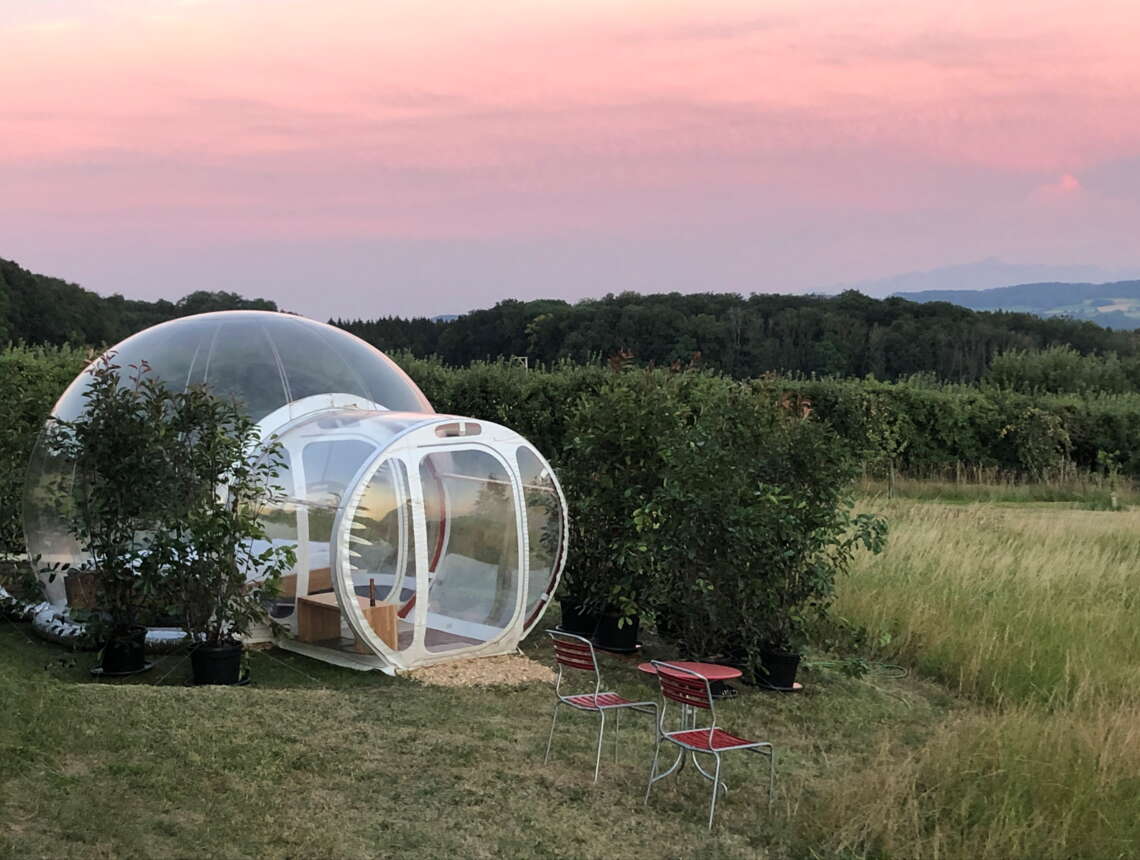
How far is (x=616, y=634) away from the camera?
10.6 m

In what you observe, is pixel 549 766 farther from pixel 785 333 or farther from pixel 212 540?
pixel 785 333

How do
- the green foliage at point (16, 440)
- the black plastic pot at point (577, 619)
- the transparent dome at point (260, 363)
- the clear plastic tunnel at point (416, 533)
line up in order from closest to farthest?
the clear plastic tunnel at point (416, 533) → the transparent dome at point (260, 363) → the black plastic pot at point (577, 619) → the green foliage at point (16, 440)

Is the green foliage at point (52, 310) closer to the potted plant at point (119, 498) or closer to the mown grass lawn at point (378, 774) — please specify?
the potted plant at point (119, 498)

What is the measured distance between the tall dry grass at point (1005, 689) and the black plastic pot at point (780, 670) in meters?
1.32

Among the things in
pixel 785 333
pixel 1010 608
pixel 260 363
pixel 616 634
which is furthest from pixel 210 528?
pixel 785 333

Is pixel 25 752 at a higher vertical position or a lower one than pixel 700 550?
lower

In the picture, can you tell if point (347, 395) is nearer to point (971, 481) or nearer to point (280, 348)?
point (280, 348)

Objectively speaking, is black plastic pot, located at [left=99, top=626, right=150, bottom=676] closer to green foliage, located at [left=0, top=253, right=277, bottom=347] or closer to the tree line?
green foliage, located at [left=0, top=253, right=277, bottom=347]

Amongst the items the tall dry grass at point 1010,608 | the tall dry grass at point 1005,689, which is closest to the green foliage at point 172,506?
the tall dry grass at point 1005,689

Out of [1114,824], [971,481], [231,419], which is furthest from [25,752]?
[971,481]

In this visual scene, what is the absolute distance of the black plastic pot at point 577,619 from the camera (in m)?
10.9

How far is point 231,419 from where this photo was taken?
9.34 m

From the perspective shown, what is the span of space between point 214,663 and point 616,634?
352 centimetres

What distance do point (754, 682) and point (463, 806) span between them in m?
3.65
